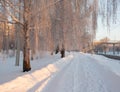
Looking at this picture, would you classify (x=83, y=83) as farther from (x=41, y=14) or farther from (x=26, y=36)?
(x=26, y=36)

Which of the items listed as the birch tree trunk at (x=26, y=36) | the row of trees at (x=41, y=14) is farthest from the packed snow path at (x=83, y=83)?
the row of trees at (x=41, y=14)

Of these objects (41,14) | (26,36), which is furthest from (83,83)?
→ (26,36)

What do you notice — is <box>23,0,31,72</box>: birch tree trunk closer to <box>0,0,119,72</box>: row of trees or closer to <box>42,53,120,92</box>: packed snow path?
<box>0,0,119,72</box>: row of trees

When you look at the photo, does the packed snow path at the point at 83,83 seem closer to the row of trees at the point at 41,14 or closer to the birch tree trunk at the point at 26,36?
the birch tree trunk at the point at 26,36

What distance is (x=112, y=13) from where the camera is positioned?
9461mm

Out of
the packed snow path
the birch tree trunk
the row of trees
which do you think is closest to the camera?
the packed snow path

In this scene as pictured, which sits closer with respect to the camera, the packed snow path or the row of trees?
the packed snow path

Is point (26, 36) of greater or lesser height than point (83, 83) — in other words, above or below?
above

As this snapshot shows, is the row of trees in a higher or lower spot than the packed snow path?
higher

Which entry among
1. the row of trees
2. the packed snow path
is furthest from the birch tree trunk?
the packed snow path

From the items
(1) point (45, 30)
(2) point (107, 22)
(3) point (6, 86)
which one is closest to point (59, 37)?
(1) point (45, 30)

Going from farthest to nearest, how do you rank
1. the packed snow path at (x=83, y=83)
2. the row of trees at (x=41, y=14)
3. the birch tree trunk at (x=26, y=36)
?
1. the birch tree trunk at (x=26, y=36)
2. the row of trees at (x=41, y=14)
3. the packed snow path at (x=83, y=83)

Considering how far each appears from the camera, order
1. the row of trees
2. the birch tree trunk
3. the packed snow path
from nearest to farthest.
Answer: the packed snow path < the row of trees < the birch tree trunk

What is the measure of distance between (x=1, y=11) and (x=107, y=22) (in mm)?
5174
